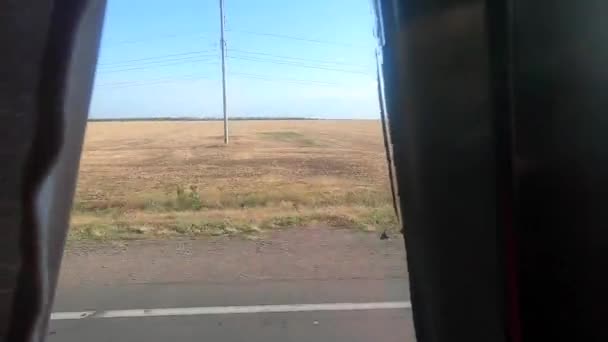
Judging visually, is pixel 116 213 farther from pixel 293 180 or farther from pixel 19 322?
pixel 19 322

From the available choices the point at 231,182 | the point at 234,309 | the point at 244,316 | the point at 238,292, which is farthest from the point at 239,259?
the point at 231,182

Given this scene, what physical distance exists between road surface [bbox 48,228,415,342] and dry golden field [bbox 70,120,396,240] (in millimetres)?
309

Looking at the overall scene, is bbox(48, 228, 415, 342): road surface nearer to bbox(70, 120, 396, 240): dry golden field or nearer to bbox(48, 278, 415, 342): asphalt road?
bbox(48, 278, 415, 342): asphalt road

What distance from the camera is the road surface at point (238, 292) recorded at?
2.55m

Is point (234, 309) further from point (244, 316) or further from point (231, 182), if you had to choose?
point (231, 182)

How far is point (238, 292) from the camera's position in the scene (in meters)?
3.21

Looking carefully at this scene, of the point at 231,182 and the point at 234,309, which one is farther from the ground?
the point at 234,309

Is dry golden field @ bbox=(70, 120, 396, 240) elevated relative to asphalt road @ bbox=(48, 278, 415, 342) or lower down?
lower down

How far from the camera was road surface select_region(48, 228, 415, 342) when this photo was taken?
2549 millimetres

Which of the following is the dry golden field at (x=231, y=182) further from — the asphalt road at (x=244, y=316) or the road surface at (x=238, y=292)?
the asphalt road at (x=244, y=316)

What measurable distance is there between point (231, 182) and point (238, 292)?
403 centimetres

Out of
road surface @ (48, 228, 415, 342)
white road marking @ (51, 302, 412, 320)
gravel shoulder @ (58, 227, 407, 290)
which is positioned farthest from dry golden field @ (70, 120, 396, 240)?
white road marking @ (51, 302, 412, 320)

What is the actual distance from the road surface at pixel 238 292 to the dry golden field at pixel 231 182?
31 centimetres

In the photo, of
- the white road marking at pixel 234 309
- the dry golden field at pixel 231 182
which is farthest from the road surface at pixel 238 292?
the dry golden field at pixel 231 182
